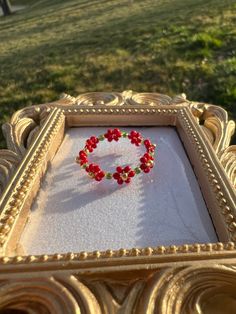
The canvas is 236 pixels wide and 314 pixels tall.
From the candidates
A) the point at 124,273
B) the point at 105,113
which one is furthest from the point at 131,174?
the point at 124,273

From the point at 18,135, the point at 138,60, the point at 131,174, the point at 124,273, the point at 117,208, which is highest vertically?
the point at 138,60

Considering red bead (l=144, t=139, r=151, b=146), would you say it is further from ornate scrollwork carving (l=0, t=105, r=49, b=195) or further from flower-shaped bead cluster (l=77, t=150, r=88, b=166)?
ornate scrollwork carving (l=0, t=105, r=49, b=195)

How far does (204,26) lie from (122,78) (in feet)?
7.45

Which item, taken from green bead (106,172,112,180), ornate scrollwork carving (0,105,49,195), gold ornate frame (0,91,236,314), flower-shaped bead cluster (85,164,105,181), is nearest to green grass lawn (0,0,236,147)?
ornate scrollwork carving (0,105,49,195)

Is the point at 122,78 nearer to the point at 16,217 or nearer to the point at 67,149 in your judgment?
the point at 67,149

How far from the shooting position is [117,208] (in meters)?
A: 2.17

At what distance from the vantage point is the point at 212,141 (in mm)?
2740

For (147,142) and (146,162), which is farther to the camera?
(147,142)

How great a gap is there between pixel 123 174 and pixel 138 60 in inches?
140

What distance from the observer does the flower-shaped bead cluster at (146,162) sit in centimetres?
256

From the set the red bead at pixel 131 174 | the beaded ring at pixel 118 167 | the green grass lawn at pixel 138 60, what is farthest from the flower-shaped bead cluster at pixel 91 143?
the green grass lawn at pixel 138 60

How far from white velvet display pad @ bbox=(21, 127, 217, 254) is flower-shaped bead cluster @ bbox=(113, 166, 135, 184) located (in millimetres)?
38

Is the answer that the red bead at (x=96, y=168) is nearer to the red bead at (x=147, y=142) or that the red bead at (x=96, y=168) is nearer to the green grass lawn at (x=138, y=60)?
the red bead at (x=147, y=142)

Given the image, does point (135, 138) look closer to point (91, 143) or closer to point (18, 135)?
point (91, 143)
